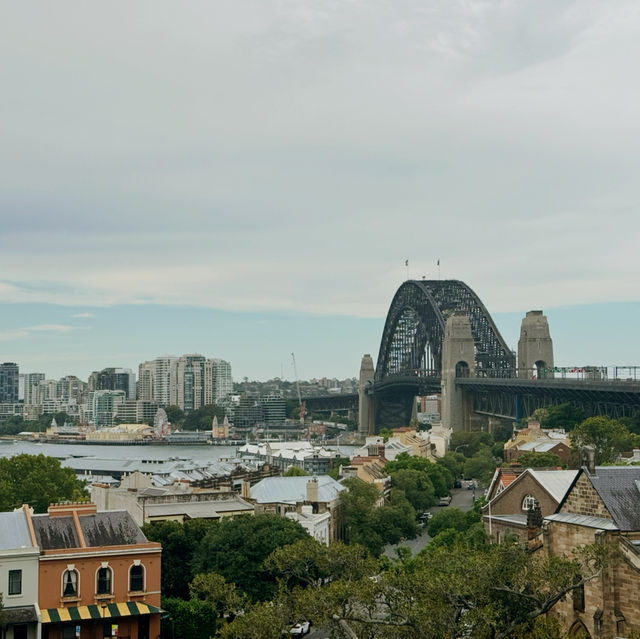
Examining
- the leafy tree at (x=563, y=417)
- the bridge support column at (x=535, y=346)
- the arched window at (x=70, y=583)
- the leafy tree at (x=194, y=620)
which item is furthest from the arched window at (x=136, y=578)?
the bridge support column at (x=535, y=346)

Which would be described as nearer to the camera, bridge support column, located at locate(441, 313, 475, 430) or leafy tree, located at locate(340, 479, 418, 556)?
leafy tree, located at locate(340, 479, 418, 556)

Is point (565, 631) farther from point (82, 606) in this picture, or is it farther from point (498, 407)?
point (498, 407)

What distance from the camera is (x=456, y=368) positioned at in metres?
177

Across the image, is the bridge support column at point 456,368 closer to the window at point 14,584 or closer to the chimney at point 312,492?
the chimney at point 312,492

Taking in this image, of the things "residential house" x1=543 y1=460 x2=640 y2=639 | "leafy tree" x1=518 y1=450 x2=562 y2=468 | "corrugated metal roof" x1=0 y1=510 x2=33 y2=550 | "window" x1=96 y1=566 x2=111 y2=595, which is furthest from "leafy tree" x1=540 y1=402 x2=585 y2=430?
"residential house" x1=543 y1=460 x2=640 y2=639

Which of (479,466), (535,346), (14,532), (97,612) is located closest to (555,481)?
(97,612)

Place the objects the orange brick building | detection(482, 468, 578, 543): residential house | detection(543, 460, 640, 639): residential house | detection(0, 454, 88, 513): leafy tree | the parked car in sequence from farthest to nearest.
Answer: detection(0, 454, 88, 513): leafy tree, detection(482, 468, 578, 543): residential house, the parked car, the orange brick building, detection(543, 460, 640, 639): residential house

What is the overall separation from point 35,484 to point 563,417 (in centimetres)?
Result: 7446

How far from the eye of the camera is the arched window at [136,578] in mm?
46688

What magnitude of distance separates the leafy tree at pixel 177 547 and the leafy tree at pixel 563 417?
2974 inches

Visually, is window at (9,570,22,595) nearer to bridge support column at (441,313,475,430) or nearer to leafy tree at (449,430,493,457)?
leafy tree at (449,430,493,457)

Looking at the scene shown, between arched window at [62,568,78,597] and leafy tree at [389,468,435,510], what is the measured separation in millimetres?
48139

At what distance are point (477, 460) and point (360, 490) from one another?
4472 cm

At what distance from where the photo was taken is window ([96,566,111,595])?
1813 inches
